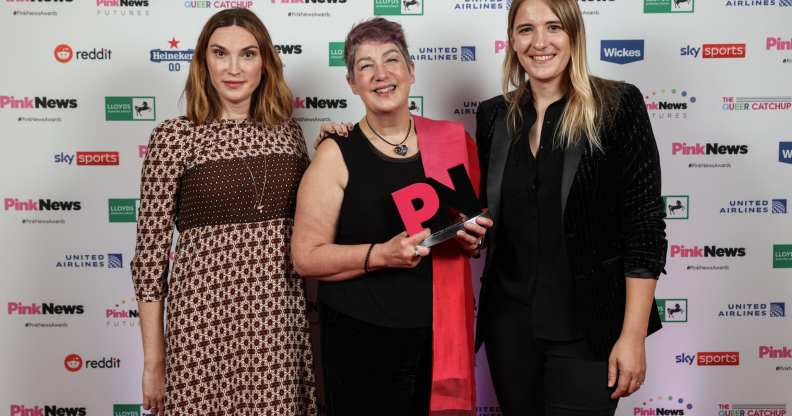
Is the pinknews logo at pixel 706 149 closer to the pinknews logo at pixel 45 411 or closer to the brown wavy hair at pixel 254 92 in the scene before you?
the brown wavy hair at pixel 254 92

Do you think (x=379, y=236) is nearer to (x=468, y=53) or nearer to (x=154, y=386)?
(x=154, y=386)

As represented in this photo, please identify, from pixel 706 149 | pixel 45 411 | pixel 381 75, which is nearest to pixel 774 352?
pixel 706 149

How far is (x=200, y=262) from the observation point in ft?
6.05

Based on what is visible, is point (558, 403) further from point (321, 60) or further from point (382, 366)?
point (321, 60)

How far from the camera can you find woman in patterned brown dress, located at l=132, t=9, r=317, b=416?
184 cm

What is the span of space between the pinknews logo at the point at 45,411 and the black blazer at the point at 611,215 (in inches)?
84.6

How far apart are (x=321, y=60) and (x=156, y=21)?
66cm

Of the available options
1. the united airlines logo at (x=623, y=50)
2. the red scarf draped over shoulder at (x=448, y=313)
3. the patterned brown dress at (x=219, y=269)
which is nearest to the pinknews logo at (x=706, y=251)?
the united airlines logo at (x=623, y=50)

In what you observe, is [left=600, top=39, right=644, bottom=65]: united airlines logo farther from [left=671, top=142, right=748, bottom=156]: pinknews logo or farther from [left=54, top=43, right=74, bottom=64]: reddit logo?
[left=54, top=43, right=74, bottom=64]: reddit logo

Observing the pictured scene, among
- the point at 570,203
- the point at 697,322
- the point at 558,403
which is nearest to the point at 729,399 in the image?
the point at 697,322

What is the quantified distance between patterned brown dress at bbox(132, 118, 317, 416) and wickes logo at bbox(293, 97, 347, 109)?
0.78 meters

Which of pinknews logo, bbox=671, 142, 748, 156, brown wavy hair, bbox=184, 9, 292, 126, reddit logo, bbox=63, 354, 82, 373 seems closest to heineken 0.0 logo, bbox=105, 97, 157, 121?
brown wavy hair, bbox=184, 9, 292, 126

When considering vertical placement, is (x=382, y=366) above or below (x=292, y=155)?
below

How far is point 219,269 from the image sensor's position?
1840mm
